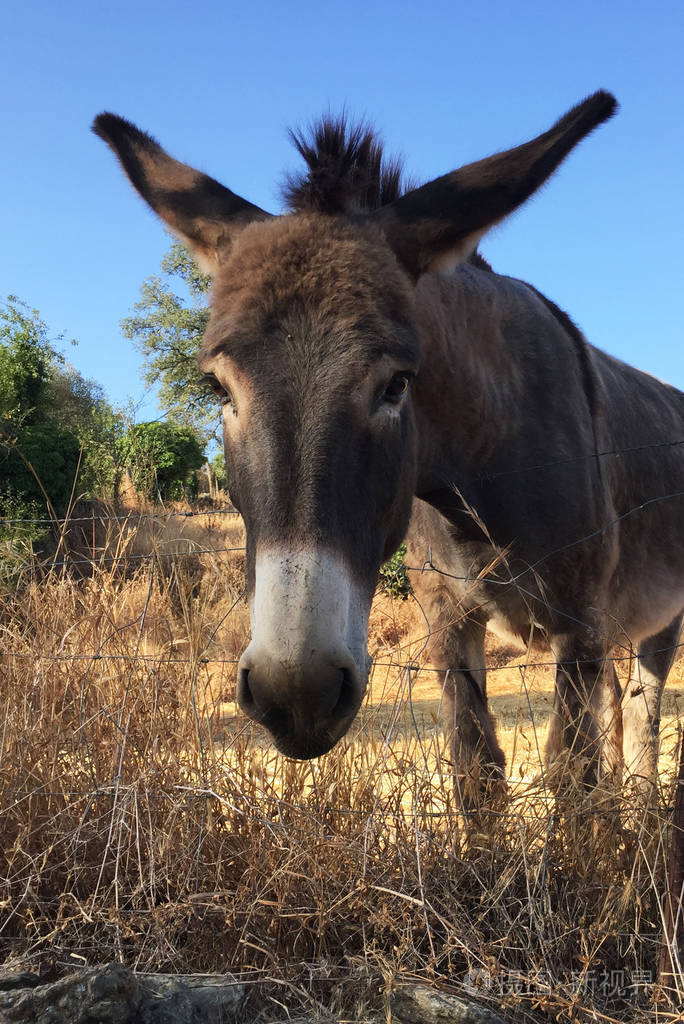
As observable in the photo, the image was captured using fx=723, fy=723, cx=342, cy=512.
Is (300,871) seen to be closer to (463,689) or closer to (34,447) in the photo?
(463,689)

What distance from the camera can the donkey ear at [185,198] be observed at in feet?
8.92

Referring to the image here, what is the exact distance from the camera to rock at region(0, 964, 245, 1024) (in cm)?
197

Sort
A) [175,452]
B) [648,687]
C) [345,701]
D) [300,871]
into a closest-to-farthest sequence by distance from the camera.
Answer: [345,701] < [300,871] < [648,687] < [175,452]

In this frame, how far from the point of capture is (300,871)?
2.51m

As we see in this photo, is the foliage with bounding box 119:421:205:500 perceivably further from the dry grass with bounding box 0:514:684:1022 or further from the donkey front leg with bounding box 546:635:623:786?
the donkey front leg with bounding box 546:635:623:786

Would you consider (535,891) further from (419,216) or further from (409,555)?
(419,216)

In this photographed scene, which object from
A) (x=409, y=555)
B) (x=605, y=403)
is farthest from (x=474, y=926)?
(x=605, y=403)

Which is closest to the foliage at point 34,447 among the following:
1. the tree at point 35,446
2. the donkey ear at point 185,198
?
the tree at point 35,446

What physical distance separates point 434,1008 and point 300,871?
652 mm

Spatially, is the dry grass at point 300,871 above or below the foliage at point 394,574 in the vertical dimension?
below

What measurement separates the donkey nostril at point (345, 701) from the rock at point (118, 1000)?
1083 mm

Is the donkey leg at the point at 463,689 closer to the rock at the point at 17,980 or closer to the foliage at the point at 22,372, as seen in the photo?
the rock at the point at 17,980

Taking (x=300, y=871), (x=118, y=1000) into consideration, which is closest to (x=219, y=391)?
(x=300, y=871)

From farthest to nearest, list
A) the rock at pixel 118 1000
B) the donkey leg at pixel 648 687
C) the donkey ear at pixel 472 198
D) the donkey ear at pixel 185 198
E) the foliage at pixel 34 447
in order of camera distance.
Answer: the foliage at pixel 34 447 < the donkey leg at pixel 648 687 < the donkey ear at pixel 185 198 < the donkey ear at pixel 472 198 < the rock at pixel 118 1000
